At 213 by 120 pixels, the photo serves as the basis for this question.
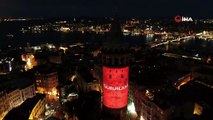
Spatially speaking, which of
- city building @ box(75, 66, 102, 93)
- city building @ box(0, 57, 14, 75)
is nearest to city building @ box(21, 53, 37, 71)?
city building @ box(0, 57, 14, 75)

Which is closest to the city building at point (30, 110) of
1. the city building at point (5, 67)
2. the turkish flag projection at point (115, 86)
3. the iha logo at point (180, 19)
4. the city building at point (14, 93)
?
the city building at point (14, 93)

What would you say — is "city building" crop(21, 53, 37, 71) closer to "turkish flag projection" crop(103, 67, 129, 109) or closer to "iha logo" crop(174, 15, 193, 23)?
"turkish flag projection" crop(103, 67, 129, 109)

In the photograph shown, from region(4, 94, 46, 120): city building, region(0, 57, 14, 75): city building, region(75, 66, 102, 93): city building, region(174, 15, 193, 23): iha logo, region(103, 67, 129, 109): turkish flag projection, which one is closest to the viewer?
region(103, 67, 129, 109): turkish flag projection

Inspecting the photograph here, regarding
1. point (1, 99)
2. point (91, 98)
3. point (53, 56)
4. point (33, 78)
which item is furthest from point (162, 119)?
point (53, 56)

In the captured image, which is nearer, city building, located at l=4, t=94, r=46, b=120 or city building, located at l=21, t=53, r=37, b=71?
city building, located at l=4, t=94, r=46, b=120

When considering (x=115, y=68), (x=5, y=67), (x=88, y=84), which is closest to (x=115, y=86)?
(x=115, y=68)

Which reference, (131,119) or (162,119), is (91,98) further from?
(162,119)

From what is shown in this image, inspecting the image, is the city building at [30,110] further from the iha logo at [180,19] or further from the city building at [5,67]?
the iha logo at [180,19]

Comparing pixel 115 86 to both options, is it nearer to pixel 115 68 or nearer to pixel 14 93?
pixel 115 68
